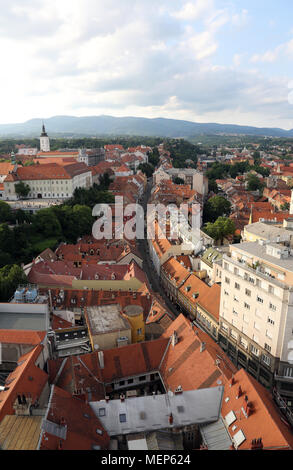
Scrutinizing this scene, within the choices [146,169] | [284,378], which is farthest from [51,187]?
[284,378]

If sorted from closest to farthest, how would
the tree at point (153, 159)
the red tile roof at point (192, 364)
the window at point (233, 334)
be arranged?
1. the red tile roof at point (192, 364)
2. the window at point (233, 334)
3. the tree at point (153, 159)

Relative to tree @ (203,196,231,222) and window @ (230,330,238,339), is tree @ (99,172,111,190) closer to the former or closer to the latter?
tree @ (203,196,231,222)

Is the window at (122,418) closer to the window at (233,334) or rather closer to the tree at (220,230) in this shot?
the window at (233,334)

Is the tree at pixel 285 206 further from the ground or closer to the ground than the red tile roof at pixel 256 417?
further from the ground

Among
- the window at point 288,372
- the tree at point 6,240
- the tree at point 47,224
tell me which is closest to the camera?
the window at point 288,372

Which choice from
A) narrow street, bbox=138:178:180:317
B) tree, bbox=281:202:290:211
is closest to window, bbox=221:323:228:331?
narrow street, bbox=138:178:180:317

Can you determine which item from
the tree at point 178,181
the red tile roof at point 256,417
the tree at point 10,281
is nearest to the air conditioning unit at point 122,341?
the red tile roof at point 256,417
